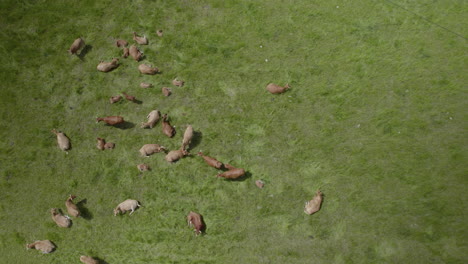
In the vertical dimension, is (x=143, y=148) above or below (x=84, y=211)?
above

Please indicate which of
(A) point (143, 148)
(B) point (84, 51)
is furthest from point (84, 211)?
(B) point (84, 51)

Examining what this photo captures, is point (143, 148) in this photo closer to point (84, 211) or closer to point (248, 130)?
point (84, 211)

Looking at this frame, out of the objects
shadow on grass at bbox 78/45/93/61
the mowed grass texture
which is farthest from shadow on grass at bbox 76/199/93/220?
shadow on grass at bbox 78/45/93/61

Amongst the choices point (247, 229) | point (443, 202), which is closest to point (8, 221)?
point (247, 229)

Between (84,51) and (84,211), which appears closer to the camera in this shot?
(84,211)

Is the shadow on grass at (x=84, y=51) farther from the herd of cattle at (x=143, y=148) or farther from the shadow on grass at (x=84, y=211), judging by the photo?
the shadow on grass at (x=84, y=211)

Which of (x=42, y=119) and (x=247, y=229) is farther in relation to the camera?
(x=42, y=119)

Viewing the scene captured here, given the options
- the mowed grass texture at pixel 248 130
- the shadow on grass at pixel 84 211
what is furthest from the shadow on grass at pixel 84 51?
the shadow on grass at pixel 84 211

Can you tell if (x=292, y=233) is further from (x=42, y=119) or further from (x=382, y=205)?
(x=42, y=119)
